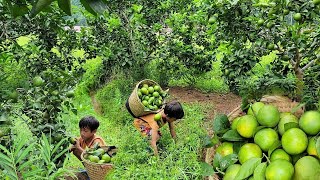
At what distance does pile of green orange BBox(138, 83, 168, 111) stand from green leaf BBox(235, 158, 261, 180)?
6.42 ft

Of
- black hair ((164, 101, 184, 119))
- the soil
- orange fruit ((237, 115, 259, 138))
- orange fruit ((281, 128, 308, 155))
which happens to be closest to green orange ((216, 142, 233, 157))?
orange fruit ((237, 115, 259, 138))

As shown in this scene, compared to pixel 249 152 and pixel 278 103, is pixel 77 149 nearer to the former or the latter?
pixel 278 103

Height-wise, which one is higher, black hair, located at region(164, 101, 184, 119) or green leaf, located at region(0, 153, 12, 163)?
green leaf, located at region(0, 153, 12, 163)

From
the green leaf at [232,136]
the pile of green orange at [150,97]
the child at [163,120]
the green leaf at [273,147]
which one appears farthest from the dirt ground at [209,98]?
the green leaf at [273,147]

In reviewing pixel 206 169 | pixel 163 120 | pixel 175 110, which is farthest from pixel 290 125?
pixel 163 120

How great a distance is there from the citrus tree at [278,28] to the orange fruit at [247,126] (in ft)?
1.60

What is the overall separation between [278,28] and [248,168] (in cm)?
173

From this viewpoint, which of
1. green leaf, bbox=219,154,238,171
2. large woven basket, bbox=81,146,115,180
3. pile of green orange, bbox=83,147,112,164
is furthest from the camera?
pile of green orange, bbox=83,147,112,164

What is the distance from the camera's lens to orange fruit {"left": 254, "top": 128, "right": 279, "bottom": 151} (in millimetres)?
2236

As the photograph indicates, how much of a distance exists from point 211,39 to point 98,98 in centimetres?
200

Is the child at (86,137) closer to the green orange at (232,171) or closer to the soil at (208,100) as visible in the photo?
the soil at (208,100)

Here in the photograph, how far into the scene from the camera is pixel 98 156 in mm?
3377

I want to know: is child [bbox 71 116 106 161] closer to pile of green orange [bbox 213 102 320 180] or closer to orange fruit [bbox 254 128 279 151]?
pile of green orange [bbox 213 102 320 180]

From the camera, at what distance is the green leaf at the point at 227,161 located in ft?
7.48
